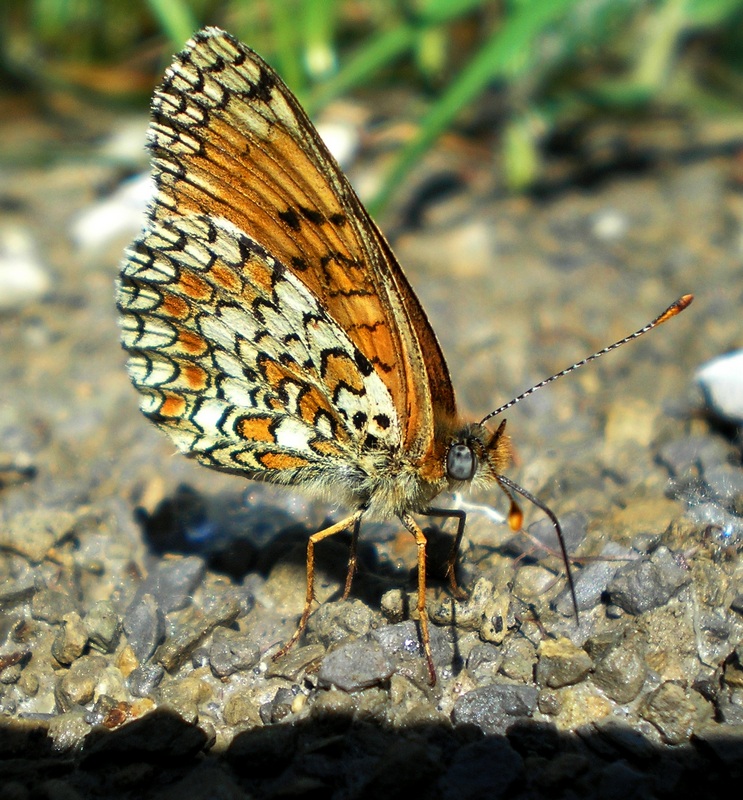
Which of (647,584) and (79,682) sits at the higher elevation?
(79,682)

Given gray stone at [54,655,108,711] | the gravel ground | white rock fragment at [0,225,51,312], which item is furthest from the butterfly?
white rock fragment at [0,225,51,312]

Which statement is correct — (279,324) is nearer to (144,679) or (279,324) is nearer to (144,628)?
(144,628)

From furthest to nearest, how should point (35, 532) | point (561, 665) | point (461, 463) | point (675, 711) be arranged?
point (35, 532) < point (461, 463) < point (561, 665) < point (675, 711)

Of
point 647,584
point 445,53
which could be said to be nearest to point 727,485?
point 647,584

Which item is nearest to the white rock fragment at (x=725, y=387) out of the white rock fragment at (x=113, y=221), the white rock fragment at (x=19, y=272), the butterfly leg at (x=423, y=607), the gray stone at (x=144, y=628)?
the butterfly leg at (x=423, y=607)

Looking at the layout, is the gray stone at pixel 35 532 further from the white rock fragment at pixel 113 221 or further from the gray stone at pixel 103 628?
the white rock fragment at pixel 113 221

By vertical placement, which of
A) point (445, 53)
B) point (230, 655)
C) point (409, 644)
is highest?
point (445, 53)
